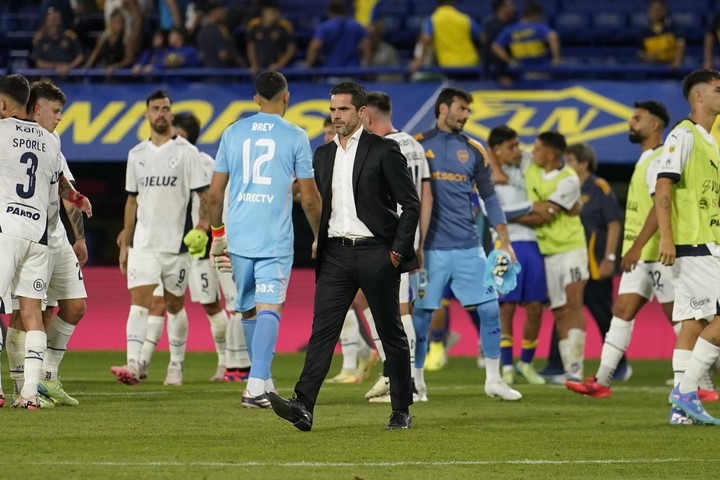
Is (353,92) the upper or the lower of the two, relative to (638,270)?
upper

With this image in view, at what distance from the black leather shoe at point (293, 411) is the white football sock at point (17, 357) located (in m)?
2.53

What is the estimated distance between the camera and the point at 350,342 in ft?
43.5

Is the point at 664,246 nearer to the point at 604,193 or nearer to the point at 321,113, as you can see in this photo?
the point at 604,193

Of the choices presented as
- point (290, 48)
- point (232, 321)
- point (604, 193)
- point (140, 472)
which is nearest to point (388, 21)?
point (290, 48)

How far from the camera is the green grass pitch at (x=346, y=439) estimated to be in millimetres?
6898

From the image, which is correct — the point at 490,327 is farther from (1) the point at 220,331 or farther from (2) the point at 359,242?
(1) the point at 220,331

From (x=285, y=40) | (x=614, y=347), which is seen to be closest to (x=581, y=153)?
(x=614, y=347)

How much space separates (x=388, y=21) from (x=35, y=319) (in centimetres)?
1420

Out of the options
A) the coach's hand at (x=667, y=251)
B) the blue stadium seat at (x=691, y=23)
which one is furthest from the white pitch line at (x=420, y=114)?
the coach's hand at (x=667, y=251)

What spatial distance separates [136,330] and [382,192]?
164 inches

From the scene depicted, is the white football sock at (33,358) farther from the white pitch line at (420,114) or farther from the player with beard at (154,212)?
the white pitch line at (420,114)

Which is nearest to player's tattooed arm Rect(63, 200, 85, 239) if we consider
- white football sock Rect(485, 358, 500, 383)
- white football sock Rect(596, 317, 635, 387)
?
white football sock Rect(485, 358, 500, 383)

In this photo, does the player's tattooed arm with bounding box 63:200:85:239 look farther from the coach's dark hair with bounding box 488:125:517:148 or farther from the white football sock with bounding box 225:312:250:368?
the coach's dark hair with bounding box 488:125:517:148

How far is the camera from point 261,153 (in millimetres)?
9656
